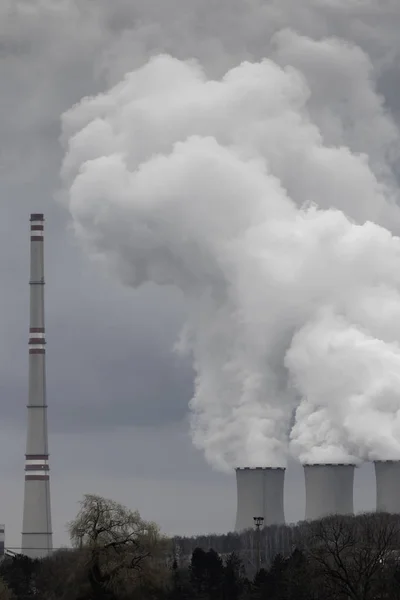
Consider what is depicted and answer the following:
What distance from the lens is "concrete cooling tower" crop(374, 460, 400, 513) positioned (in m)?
84.1

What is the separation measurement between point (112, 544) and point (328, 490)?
4165 cm

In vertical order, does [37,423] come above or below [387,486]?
above

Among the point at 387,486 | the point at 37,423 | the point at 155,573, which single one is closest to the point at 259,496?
the point at 387,486

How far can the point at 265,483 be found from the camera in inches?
3637

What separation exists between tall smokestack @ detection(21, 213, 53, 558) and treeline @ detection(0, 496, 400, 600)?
3378cm

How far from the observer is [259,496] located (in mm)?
90625

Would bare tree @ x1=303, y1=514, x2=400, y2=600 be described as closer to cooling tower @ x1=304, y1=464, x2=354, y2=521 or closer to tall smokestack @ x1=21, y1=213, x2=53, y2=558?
cooling tower @ x1=304, y1=464, x2=354, y2=521

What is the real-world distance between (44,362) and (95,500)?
2449 inches

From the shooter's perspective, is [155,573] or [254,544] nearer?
[155,573]

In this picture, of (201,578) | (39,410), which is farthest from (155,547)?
(39,410)

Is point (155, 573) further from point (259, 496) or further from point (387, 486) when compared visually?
point (259, 496)

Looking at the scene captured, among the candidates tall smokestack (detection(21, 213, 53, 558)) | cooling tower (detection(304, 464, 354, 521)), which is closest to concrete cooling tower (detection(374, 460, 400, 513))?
cooling tower (detection(304, 464, 354, 521))

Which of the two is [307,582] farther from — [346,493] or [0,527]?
[0,527]

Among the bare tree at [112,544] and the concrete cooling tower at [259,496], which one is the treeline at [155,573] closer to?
the bare tree at [112,544]
